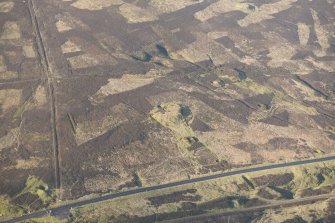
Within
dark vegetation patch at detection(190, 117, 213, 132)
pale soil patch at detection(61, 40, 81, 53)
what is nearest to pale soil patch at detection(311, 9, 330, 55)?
dark vegetation patch at detection(190, 117, 213, 132)

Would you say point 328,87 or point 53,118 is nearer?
point 53,118

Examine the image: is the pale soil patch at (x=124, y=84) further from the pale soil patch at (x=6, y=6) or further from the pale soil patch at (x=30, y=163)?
the pale soil patch at (x=6, y=6)

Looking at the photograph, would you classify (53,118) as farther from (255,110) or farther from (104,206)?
(255,110)

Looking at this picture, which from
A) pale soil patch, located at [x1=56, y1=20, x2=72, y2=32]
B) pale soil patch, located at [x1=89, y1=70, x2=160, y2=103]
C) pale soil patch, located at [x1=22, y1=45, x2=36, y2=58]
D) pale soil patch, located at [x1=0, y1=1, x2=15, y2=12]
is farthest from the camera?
pale soil patch, located at [x1=0, y1=1, x2=15, y2=12]

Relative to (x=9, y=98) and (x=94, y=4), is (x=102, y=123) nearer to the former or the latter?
(x=9, y=98)

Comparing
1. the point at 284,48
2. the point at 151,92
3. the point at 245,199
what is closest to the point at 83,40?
the point at 151,92

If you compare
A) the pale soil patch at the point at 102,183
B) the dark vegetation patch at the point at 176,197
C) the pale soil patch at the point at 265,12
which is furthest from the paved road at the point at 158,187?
the pale soil patch at the point at 265,12

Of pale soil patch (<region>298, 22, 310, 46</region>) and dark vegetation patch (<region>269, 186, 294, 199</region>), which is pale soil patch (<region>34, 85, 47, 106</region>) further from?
pale soil patch (<region>298, 22, 310, 46</region>)
